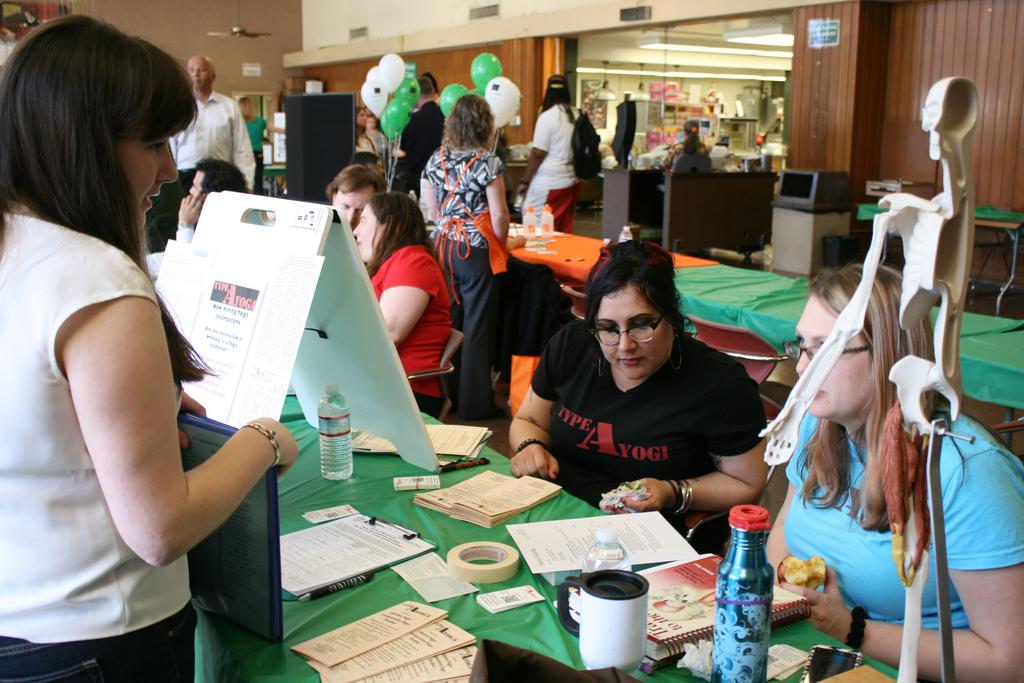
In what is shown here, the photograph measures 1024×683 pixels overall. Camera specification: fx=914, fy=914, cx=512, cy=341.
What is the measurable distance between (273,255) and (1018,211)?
8.16 meters

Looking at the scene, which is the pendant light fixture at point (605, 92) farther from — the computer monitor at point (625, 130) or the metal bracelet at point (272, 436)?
the metal bracelet at point (272, 436)

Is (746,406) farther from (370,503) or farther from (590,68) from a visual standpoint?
(590,68)

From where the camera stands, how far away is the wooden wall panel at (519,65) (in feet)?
39.6

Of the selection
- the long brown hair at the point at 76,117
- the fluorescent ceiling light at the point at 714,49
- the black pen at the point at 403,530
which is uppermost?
the fluorescent ceiling light at the point at 714,49

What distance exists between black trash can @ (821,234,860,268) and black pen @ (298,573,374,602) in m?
7.84

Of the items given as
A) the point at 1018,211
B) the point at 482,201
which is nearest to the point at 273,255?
the point at 482,201

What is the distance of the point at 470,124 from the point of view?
4871 mm

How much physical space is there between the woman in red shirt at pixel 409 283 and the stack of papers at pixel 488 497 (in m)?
1.36

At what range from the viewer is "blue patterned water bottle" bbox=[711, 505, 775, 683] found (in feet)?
3.44

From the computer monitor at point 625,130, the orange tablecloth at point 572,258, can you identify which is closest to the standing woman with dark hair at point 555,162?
the computer monitor at point 625,130

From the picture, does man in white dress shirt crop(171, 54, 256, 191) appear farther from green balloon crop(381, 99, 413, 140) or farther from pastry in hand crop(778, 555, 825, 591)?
pastry in hand crop(778, 555, 825, 591)

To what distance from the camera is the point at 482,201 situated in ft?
16.0

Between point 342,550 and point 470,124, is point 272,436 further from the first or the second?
point 470,124

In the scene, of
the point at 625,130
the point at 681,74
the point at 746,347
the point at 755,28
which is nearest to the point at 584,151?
the point at 625,130
